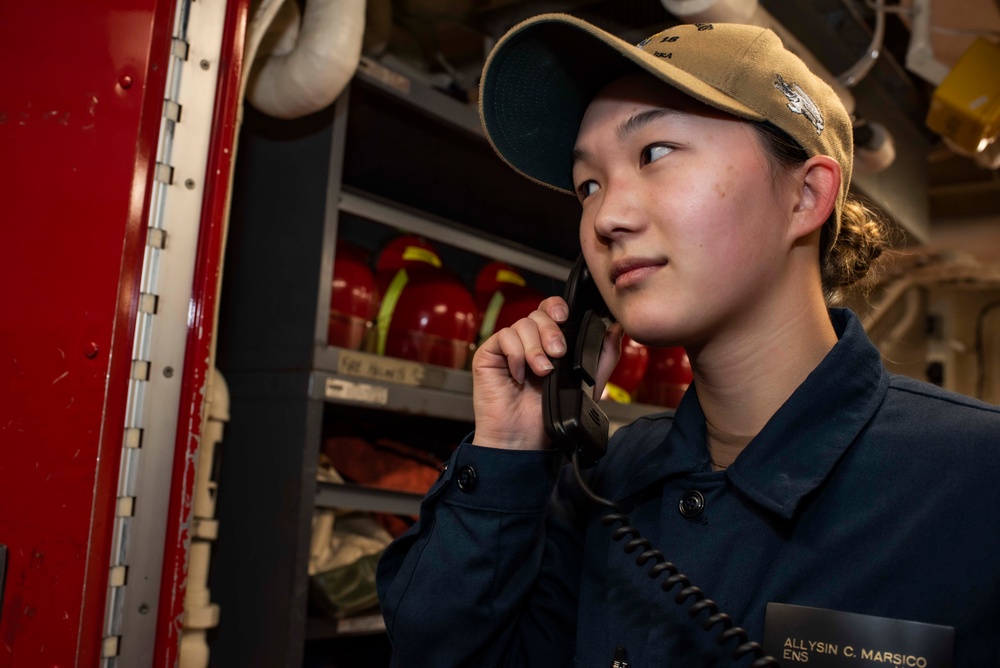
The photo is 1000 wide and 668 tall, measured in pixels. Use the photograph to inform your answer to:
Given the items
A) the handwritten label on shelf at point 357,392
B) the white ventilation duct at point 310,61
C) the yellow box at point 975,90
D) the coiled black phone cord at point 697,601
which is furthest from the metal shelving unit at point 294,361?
the yellow box at point 975,90

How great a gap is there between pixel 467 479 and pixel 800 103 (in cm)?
70

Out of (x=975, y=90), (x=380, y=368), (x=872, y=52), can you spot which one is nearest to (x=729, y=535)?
(x=380, y=368)

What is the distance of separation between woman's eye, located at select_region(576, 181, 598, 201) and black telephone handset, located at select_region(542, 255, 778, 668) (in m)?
0.11

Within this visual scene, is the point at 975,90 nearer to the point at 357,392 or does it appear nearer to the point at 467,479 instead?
the point at 357,392

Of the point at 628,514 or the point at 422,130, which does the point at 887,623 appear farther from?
the point at 422,130

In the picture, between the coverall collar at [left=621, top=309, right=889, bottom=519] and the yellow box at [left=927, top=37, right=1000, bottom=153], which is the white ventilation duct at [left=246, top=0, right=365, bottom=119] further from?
the yellow box at [left=927, top=37, right=1000, bottom=153]

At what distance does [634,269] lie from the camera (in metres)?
1.12

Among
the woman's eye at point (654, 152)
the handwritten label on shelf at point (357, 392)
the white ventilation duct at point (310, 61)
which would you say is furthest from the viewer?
the handwritten label on shelf at point (357, 392)

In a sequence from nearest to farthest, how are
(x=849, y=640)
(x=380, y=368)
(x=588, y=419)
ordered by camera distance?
1. (x=849, y=640)
2. (x=588, y=419)
3. (x=380, y=368)

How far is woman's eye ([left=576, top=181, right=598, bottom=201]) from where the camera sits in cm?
129

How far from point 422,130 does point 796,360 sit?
4.86 ft

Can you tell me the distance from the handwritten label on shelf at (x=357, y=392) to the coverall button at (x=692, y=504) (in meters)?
1.07

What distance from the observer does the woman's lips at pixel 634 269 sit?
3.63ft

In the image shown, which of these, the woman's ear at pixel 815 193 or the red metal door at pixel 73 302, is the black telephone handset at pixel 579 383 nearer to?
the woman's ear at pixel 815 193
